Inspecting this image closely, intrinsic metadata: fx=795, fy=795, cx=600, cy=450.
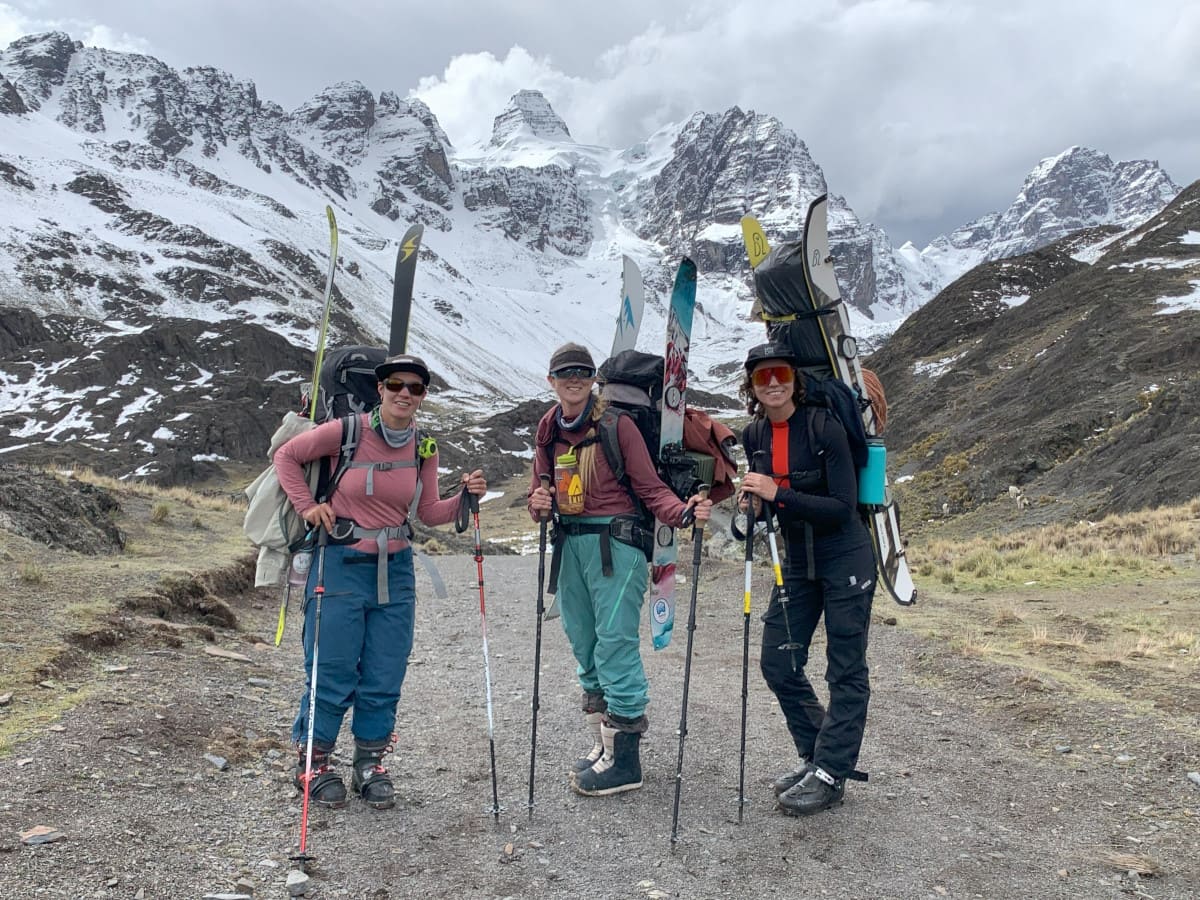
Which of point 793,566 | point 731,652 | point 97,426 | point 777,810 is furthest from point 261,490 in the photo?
point 97,426

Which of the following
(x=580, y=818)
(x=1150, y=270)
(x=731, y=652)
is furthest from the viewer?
(x=1150, y=270)

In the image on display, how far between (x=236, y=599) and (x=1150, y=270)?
177 ft

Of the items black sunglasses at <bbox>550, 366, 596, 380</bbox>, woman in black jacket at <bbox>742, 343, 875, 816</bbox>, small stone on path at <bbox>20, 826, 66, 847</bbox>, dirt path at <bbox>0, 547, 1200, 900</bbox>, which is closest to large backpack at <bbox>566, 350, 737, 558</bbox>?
black sunglasses at <bbox>550, 366, 596, 380</bbox>

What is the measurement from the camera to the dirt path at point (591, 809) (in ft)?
13.3

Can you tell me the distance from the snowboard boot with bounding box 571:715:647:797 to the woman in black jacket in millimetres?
942

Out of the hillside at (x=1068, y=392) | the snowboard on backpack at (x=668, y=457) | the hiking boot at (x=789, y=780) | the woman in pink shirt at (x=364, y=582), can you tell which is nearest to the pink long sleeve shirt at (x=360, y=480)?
the woman in pink shirt at (x=364, y=582)

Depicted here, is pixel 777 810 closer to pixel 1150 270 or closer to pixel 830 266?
pixel 830 266

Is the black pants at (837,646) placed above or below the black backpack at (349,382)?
below

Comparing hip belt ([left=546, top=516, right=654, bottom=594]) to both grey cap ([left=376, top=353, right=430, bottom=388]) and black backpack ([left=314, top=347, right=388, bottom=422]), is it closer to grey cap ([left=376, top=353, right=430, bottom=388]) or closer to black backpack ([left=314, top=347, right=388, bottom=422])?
grey cap ([left=376, top=353, right=430, bottom=388])

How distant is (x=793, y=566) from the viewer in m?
5.15

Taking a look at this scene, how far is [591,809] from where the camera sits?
5.07 meters

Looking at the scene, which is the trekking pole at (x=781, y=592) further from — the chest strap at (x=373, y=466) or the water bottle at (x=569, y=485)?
the chest strap at (x=373, y=466)

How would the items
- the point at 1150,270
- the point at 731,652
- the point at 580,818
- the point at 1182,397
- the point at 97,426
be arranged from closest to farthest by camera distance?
the point at 580,818
the point at 731,652
the point at 1182,397
the point at 1150,270
the point at 97,426

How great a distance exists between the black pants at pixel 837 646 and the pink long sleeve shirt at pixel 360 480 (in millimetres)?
2614
